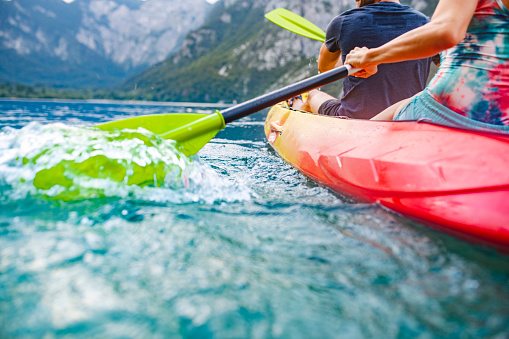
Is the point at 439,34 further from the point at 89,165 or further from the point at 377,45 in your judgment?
the point at 89,165

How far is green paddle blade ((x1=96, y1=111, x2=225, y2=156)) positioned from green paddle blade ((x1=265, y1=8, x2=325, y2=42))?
2.48 m

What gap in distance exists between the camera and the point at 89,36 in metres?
169

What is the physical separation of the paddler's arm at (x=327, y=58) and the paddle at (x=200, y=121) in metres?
0.82

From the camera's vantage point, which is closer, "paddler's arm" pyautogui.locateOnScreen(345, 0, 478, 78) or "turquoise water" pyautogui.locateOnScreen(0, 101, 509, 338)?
"turquoise water" pyautogui.locateOnScreen(0, 101, 509, 338)

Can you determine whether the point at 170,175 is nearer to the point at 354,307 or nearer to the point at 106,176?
the point at 106,176

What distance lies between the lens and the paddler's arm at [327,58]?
124 inches

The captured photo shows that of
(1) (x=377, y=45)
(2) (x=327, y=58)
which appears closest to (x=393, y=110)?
(1) (x=377, y=45)

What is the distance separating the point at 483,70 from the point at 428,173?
60 cm

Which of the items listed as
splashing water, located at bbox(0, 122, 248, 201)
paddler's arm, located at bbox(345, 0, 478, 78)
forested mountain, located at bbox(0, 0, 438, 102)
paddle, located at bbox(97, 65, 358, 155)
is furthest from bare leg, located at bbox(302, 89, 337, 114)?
forested mountain, located at bbox(0, 0, 438, 102)

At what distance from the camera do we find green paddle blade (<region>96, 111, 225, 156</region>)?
7.72 ft

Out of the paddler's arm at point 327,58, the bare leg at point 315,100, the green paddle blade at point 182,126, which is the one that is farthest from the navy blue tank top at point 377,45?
the green paddle blade at point 182,126

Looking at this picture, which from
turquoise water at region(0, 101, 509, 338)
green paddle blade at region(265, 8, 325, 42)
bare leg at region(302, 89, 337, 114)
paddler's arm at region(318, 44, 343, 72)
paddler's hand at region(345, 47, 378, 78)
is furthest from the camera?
green paddle blade at region(265, 8, 325, 42)

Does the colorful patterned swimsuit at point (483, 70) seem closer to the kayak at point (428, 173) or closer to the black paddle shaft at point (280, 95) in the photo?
the kayak at point (428, 173)

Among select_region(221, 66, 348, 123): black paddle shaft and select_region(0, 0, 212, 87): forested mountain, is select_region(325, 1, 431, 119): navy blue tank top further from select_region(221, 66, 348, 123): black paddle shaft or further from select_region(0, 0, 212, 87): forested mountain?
select_region(0, 0, 212, 87): forested mountain
